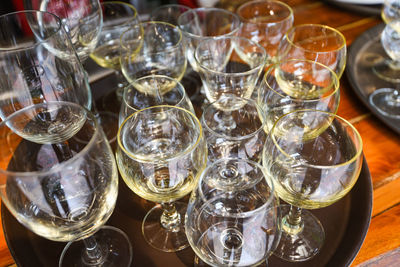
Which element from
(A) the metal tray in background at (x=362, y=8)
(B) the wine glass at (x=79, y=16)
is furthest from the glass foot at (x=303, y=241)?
(A) the metal tray in background at (x=362, y=8)

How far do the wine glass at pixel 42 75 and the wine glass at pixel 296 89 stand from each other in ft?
0.86

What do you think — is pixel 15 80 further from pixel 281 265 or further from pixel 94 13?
pixel 281 265

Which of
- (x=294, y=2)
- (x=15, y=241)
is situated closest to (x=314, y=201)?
(x=15, y=241)

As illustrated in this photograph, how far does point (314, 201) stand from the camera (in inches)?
19.0

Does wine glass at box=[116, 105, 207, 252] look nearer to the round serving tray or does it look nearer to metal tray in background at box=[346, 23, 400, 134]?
the round serving tray

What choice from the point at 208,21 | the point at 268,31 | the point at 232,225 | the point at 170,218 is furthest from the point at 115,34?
the point at 232,225

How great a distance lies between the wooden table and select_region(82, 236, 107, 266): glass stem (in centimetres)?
11

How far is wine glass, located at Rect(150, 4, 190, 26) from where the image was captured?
0.85 metres

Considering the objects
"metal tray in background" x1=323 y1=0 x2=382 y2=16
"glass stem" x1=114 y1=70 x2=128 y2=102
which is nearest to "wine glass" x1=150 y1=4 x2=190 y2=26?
"glass stem" x1=114 y1=70 x2=128 y2=102

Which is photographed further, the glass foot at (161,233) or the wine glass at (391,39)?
the wine glass at (391,39)

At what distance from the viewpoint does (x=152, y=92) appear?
2.04 ft

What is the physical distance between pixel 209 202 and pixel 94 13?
1.40 ft

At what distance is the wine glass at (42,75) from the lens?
1.68ft

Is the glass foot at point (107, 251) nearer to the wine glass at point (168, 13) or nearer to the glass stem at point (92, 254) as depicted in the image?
the glass stem at point (92, 254)
